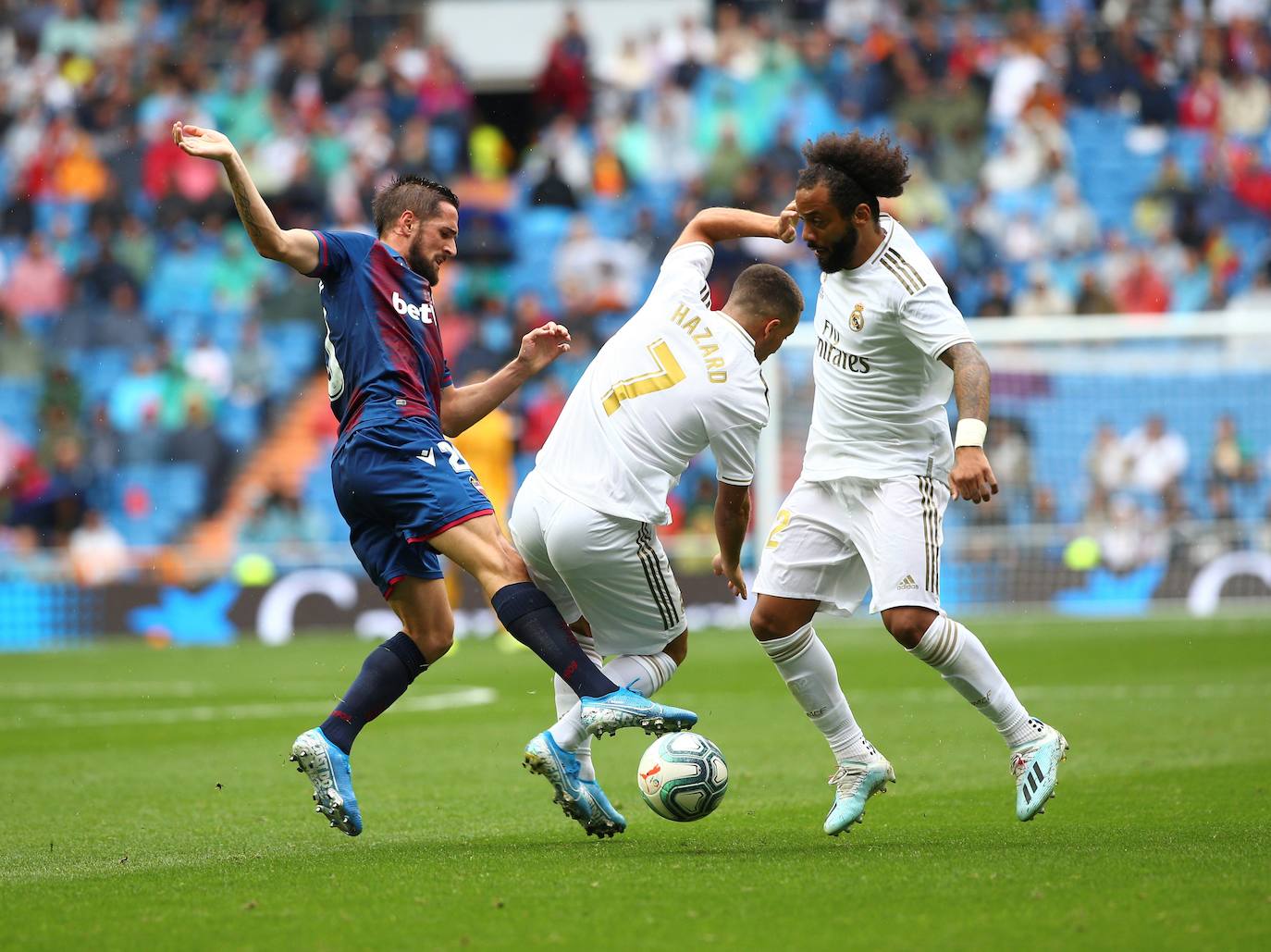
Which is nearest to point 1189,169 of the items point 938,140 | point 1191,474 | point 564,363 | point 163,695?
point 938,140

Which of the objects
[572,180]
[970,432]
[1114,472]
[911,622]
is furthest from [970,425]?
[572,180]

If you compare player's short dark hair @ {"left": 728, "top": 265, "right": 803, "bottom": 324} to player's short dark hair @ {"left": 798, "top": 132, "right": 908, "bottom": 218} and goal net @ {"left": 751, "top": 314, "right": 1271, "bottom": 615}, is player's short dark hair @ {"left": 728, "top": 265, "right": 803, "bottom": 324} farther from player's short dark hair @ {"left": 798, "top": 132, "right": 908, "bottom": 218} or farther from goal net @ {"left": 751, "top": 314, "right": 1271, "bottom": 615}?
goal net @ {"left": 751, "top": 314, "right": 1271, "bottom": 615}

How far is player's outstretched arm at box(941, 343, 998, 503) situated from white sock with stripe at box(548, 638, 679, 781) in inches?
53.8

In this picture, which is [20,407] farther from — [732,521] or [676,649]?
[732,521]

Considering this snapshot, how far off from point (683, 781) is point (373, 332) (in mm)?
2030

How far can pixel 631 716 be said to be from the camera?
5938 mm

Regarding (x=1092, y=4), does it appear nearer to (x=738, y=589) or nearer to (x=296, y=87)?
(x=296, y=87)

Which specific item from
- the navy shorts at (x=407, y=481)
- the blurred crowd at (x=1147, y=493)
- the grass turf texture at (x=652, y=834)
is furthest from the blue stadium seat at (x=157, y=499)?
the navy shorts at (x=407, y=481)

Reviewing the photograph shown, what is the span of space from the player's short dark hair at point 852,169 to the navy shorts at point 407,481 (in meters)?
1.68

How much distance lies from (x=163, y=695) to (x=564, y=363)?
8.88 m

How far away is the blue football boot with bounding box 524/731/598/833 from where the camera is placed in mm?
6242

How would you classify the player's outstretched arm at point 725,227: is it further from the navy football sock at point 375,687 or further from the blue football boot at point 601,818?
the blue football boot at point 601,818

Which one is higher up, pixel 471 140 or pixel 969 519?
pixel 471 140

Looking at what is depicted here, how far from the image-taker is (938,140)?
22.7m
